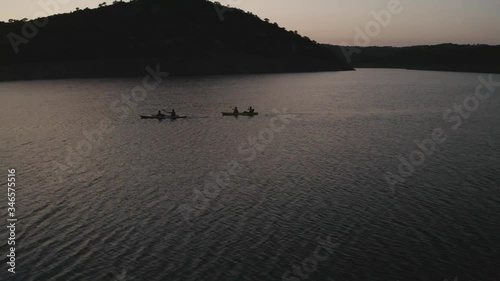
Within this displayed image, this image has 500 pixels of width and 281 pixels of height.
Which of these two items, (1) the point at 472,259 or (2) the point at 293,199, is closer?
(1) the point at 472,259

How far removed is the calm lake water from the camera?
23344 mm

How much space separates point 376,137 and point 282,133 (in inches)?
526

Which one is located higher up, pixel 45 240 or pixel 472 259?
pixel 472 259

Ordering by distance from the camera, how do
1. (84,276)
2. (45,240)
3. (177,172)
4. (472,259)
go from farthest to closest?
(177,172)
(45,240)
(472,259)
(84,276)

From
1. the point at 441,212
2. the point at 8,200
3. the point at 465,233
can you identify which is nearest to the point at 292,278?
the point at 465,233

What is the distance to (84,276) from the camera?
21.9 meters

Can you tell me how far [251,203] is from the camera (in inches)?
1314

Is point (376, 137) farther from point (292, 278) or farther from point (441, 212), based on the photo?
point (292, 278)

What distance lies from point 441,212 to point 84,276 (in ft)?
76.1

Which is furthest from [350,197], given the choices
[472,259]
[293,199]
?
[472,259]

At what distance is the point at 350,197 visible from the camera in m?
34.5

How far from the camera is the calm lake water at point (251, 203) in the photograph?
2334 cm

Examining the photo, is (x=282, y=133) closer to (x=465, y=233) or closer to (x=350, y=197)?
(x=350, y=197)

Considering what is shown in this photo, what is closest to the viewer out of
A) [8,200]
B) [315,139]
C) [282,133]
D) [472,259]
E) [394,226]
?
[472,259]
